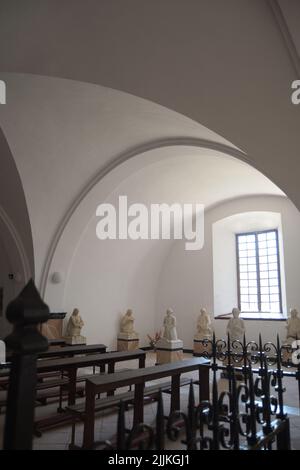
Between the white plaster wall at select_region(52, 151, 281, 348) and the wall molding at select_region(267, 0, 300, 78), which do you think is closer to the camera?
the wall molding at select_region(267, 0, 300, 78)

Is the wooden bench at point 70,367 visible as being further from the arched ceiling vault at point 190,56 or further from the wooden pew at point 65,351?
the arched ceiling vault at point 190,56

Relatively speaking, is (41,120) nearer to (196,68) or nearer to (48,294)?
(196,68)

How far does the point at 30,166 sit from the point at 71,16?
11.5 ft

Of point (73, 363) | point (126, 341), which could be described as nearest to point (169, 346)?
point (126, 341)

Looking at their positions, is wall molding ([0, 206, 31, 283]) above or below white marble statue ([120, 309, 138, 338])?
above

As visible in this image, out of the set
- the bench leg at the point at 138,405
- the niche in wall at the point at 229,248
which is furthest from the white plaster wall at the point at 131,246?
the bench leg at the point at 138,405

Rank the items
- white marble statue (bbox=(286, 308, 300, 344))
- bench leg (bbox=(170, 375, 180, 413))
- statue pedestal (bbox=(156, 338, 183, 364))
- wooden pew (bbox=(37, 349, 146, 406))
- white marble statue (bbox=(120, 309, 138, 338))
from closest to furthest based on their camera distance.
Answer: wooden pew (bbox=(37, 349, 146, 406)) → bench leg (bbox=(170, 375, 180, 413)) → white marble statue (bbox=(286, 308, 300, 344)) → statue pedestal (bbox=(156, 338, 183, 364)) → white marble statue (bbox=(120, 309, 138, 338))

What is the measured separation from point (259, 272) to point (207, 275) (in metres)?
1.60

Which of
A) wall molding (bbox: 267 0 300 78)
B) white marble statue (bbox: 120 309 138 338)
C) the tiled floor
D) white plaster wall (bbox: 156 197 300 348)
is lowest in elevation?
the tiled floor

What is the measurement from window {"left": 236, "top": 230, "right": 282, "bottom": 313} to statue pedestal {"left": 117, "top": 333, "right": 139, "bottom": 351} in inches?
142

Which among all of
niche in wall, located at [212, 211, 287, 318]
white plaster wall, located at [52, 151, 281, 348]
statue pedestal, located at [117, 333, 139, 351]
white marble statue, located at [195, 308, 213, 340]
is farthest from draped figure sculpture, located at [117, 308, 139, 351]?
niche in wall, located at [212, 211, 287, 318]

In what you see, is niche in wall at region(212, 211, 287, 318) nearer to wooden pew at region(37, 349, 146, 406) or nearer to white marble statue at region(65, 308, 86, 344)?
white marble statue at region(65, 308, 86, 344)

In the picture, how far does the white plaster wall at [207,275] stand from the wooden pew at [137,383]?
5.99m

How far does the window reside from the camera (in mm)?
11023
